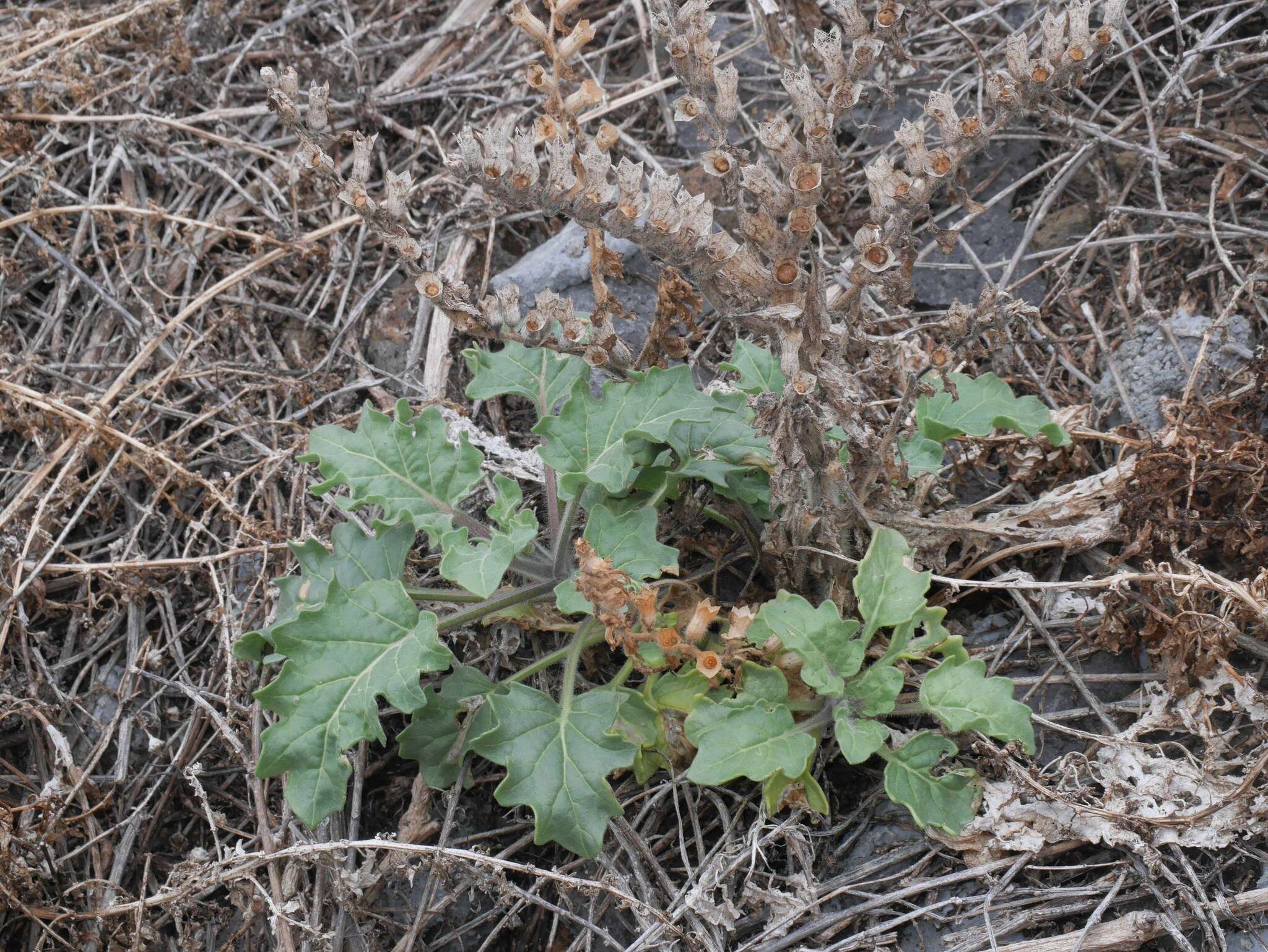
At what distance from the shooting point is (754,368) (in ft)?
8.90

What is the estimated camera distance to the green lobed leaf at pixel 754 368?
8.79 feet

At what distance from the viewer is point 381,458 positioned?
266 cm

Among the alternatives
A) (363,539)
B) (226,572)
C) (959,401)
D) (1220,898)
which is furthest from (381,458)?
(1220,898)

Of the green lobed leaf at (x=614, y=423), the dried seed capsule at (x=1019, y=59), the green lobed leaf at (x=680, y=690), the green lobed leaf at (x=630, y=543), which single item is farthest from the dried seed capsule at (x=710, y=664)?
the dried seed capsule at (x=1019, y=59)

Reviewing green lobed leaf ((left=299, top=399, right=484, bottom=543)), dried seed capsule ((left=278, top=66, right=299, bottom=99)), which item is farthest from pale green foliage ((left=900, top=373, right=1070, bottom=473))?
dried seed capsule ((left=278, top=66, right=299, bottom=99))

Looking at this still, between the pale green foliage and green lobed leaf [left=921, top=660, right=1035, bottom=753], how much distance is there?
582 millimetres

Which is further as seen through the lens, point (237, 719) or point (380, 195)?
point (380, 195)

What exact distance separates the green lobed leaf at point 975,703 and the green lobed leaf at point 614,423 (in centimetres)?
80

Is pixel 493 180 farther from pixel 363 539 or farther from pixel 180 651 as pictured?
pixel 180 651

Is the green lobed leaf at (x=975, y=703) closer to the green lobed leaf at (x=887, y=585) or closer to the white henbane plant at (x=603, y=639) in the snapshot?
the white henbane plant at (x=603, y=639)

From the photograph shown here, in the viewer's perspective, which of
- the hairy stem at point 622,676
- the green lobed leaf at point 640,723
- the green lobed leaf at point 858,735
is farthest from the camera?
the hairy stem at point 622,676

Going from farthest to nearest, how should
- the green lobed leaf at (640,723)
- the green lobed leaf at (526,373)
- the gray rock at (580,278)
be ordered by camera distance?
the gray rock at (580,278), the green lobed leaf at (526,373), the green lobed leaf at (640,723)

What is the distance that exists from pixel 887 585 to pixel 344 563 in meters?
1.30

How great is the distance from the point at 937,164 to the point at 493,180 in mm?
862
